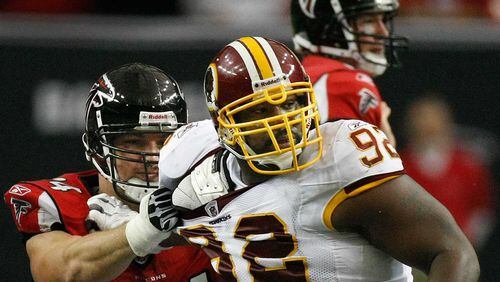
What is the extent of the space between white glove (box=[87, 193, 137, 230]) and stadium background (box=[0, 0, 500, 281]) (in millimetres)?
1886

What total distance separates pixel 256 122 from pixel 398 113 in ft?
9.95

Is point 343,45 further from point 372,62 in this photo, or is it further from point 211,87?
point 211,87

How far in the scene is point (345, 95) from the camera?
378 centimetres

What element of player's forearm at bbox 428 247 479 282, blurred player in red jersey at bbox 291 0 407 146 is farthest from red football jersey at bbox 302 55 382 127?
player's forearm at bbox 428 247 479 282

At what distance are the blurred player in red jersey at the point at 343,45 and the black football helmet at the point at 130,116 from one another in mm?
895

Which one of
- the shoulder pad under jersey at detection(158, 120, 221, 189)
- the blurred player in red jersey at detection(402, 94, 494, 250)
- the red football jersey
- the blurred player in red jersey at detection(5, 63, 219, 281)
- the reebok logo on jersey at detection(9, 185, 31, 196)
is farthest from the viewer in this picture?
the blurred player in red jersey at detection(402, 94, 494, 250)

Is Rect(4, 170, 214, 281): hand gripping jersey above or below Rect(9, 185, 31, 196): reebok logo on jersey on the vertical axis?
below

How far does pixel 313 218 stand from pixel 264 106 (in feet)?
0.94

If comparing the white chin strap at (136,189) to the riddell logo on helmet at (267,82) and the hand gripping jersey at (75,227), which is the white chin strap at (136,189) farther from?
the riddell logo on helmet at (267,82)

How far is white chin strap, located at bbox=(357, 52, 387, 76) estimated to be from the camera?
4.08 meters

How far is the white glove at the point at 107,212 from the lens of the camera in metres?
2.90

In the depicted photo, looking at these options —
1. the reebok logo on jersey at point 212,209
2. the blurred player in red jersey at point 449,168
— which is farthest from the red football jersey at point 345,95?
the blurred player in red jersey at point 449,168

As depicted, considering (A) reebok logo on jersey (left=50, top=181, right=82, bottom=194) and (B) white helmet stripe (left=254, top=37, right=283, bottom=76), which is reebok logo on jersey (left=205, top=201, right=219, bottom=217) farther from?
(A) reebok logo on jersey (left=50, top=181, right=82, bottom=194)

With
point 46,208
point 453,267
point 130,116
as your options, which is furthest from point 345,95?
point 453,267
